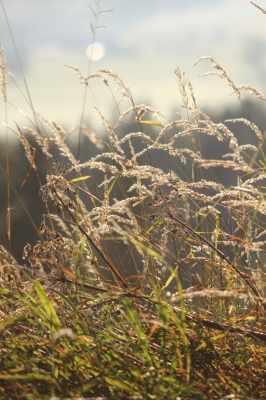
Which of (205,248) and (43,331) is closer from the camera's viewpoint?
(43,331)

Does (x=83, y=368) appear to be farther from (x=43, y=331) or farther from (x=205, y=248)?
(x=205, y=248)

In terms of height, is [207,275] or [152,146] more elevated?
[152,146]

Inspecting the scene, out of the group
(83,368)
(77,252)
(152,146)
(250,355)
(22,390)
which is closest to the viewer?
(22,390)

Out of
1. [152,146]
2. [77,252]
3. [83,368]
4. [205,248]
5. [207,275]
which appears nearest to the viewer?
[83,368]

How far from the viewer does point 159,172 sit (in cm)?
205

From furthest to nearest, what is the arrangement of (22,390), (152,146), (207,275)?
(207,275) → (152,146) → (22,390)

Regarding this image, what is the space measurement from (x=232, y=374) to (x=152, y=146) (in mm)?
1051

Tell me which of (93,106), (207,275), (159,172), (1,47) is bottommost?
(207,275)

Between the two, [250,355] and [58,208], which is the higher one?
[58,208]

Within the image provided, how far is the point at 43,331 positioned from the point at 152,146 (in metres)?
0.91

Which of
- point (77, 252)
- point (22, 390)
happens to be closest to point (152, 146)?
point (77, 252)

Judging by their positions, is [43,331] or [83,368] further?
[43,331]

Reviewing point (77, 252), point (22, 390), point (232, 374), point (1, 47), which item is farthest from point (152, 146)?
point (22, 390)

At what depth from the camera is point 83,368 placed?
147 cm
